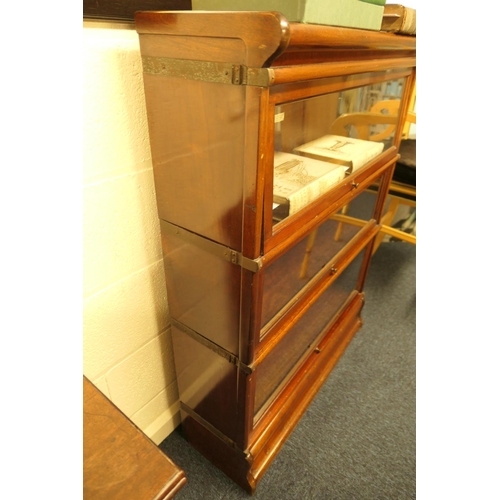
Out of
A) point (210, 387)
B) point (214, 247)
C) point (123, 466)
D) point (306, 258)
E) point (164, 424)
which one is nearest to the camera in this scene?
point (123, 466)

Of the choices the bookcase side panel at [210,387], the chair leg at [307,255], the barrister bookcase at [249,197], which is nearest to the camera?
the barrister bookcase at [249,197]

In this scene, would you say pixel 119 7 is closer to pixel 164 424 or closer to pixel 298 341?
pixel 298 341

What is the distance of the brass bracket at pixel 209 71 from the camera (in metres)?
0.52

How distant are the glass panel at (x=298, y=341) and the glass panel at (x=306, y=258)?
182 millimetres

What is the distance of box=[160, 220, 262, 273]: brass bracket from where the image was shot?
69 centimetres

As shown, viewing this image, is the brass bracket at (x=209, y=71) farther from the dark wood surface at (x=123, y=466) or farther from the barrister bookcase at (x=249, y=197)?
the dark wood surface at (x=123, y=466)

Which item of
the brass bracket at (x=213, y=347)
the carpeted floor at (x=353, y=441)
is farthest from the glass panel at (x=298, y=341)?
the carpeted floor at (x=353, y=441)

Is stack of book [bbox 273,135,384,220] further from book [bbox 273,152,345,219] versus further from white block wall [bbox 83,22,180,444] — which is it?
white block wall [bbox 83,22,180,444]

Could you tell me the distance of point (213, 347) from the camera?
91 centimetres

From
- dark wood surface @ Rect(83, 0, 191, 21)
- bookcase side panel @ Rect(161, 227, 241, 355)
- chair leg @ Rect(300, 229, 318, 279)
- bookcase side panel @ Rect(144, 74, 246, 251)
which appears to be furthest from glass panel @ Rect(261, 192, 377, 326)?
dark wood surface @ Rect(83, 0, 191, 21)

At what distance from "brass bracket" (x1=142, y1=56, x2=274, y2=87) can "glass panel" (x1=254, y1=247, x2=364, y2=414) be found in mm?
733

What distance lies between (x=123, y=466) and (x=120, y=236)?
19.9 inches

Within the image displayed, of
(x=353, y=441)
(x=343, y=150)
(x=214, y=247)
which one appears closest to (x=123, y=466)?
(x=214, y=247)

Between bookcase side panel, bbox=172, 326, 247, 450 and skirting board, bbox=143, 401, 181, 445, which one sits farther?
skirting board, bbox=143, 401, 181, 445
